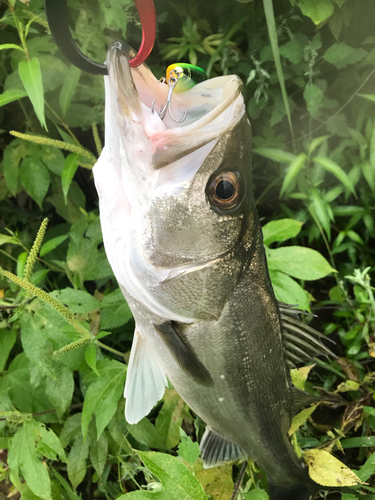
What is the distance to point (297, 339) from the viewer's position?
3.64 ft

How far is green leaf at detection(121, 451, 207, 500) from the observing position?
80cm

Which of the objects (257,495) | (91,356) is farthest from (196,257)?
(257,495)

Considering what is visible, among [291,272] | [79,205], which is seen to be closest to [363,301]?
[291,272]

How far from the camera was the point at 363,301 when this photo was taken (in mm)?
1750

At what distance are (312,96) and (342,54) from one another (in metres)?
0.21

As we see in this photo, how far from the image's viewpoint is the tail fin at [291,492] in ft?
4.37

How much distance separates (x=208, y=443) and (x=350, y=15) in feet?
6.42

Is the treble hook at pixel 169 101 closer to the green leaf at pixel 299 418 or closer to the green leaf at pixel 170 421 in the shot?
the green leaf at pixel 299 418

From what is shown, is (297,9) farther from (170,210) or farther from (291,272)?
(170,210)

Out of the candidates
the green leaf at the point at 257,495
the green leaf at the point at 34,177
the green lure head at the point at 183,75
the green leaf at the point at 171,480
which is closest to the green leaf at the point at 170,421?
the green leaf at the point at 257,495

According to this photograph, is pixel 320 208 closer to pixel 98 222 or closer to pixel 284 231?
pixel 284 231

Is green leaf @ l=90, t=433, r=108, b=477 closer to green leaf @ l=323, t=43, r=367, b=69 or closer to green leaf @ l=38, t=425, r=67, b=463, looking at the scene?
green leaf @ l=38, t=425, r=67, b=463

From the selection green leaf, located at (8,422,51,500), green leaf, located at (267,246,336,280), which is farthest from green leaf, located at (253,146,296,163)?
green leaf, located at (8,422,51,500)

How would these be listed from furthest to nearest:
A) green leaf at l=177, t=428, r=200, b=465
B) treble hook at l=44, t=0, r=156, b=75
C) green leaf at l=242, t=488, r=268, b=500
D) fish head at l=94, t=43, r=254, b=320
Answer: green leaf at l=242, t=488, r=268, b=500
green leaf at l=177, t=428, r=200, b=465
fish head at l=94, t=43, r=254, b=320
treble hook at l=44, t=0, r=156, b=75
